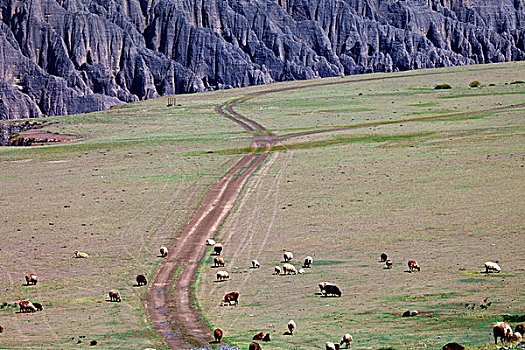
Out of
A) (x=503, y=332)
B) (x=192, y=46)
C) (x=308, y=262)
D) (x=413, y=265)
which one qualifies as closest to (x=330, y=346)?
(x=503, y=332)

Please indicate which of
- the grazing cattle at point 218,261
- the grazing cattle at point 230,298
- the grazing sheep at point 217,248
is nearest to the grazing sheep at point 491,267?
the grazing cattle at point 230,298

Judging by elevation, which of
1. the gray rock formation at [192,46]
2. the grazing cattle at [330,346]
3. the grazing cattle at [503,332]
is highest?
the grazing cattle at [503,332]

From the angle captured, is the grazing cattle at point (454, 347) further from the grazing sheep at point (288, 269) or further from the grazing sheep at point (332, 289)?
the grazing sheep at point (288, 269)

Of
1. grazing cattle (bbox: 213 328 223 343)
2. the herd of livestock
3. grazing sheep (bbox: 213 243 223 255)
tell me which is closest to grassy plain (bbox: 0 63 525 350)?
the herd of livestock

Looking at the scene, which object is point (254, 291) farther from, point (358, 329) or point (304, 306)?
point (358, 329)

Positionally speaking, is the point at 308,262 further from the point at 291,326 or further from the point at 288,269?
the point at 291,326

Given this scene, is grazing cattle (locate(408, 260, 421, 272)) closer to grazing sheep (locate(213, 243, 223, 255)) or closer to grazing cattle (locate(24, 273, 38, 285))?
grazing sheep (locate(213, 243, 223, 255))
